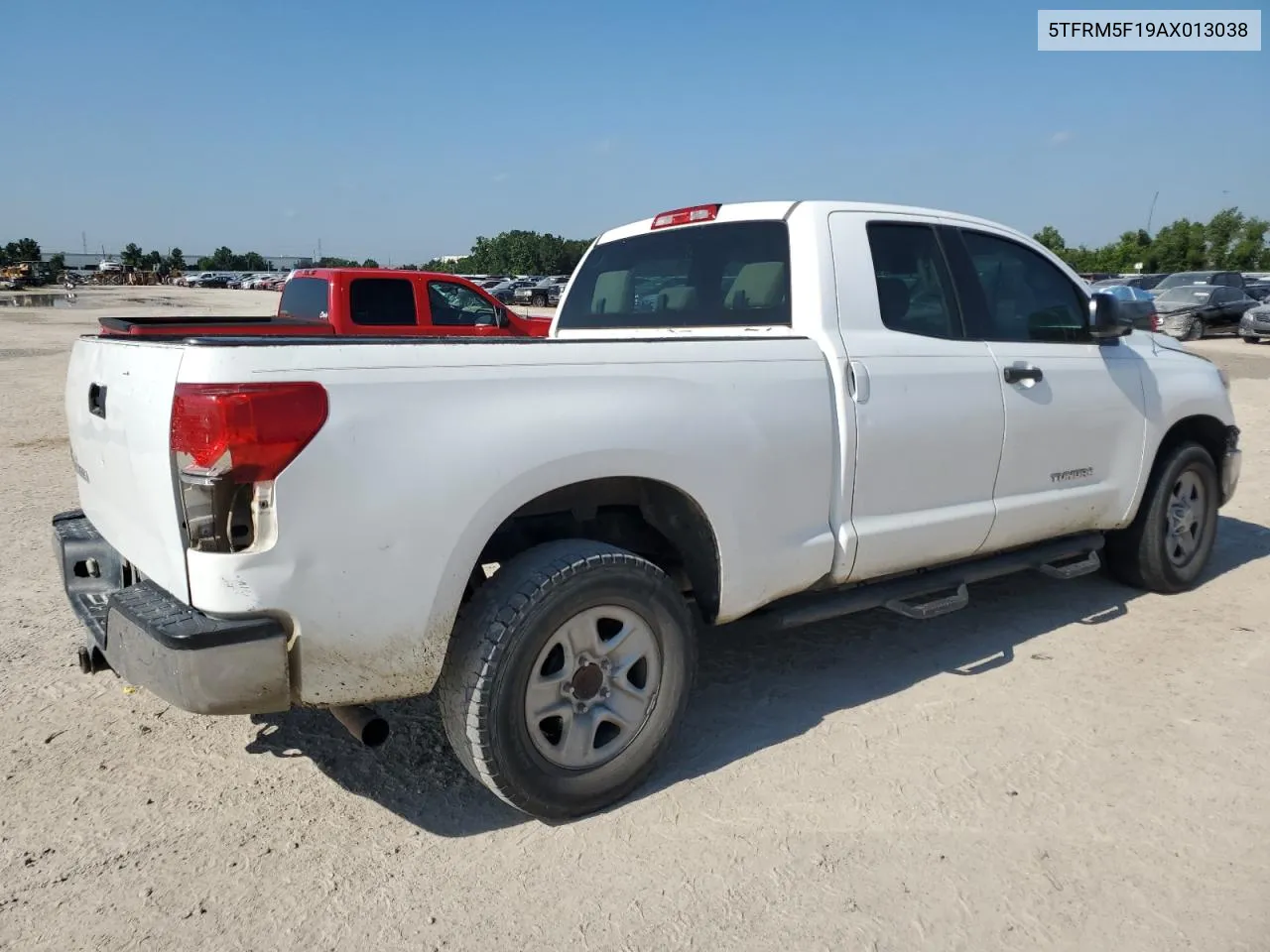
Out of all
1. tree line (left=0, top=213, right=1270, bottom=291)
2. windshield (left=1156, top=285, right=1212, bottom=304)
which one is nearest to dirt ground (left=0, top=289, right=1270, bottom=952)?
windshield (left=1156, top=285, right=1212, bottom=304)

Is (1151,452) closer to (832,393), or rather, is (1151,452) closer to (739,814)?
(832,393)

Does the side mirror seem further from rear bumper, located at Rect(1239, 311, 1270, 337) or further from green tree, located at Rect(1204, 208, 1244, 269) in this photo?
green tree, located at Rect(1204, 208, 1244, 269)

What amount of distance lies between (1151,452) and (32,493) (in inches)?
293

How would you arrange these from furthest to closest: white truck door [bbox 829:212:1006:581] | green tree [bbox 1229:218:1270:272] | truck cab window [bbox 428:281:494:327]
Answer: green tree [bbox 1229:218:1270:272]
truck cab window [bbox 428:281:494:327]
white truck door [bbox 829:212:1006:581]

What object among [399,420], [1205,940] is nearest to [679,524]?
[399,420]

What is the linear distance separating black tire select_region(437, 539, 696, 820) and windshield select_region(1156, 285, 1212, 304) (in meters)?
25.8

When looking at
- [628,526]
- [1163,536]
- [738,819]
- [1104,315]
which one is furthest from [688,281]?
[1163,536]

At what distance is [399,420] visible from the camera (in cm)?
245

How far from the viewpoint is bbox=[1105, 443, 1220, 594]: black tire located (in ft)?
16.0

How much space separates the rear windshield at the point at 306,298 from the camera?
32.4 ft

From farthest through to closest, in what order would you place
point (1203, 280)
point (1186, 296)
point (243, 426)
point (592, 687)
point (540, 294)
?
point (540, 294)
point (1203, 280)
point (1186, 296)
point (592, 687)
point (243, 426)

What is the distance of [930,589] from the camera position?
3896 millimetres

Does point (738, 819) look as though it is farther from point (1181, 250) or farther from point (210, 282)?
point (210, 282)

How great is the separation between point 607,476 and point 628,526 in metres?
0.68
